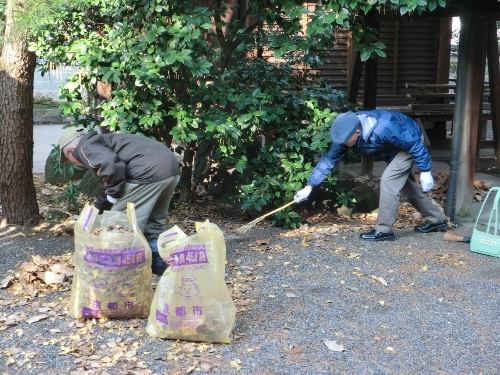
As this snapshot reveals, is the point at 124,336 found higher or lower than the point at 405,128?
lower

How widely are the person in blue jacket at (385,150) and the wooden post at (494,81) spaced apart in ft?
12.5

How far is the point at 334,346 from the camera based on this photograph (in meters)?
4.24

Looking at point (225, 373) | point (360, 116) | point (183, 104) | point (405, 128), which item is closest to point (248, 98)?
point (183, 104)

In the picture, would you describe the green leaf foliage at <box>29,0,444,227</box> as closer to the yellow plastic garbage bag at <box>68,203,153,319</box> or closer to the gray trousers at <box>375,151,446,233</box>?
the gray trousers at <box>375,151,446,233</box>

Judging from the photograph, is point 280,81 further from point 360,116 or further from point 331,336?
point 331,336

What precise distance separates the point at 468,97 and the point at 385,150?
Answer: 126cm

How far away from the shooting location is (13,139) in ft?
21.2

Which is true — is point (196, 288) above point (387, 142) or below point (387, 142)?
below

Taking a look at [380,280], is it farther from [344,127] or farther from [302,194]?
[344,127]

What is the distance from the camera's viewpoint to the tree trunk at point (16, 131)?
636 centimetres

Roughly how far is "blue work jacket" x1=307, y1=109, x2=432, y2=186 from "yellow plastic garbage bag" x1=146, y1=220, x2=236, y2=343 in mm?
2454

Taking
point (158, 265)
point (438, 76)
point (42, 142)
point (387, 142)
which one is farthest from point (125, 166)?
point (42, 142)

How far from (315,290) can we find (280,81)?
9.56 feet

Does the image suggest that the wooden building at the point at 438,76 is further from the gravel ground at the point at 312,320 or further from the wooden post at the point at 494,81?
the gravel ground at the point at 312,320
